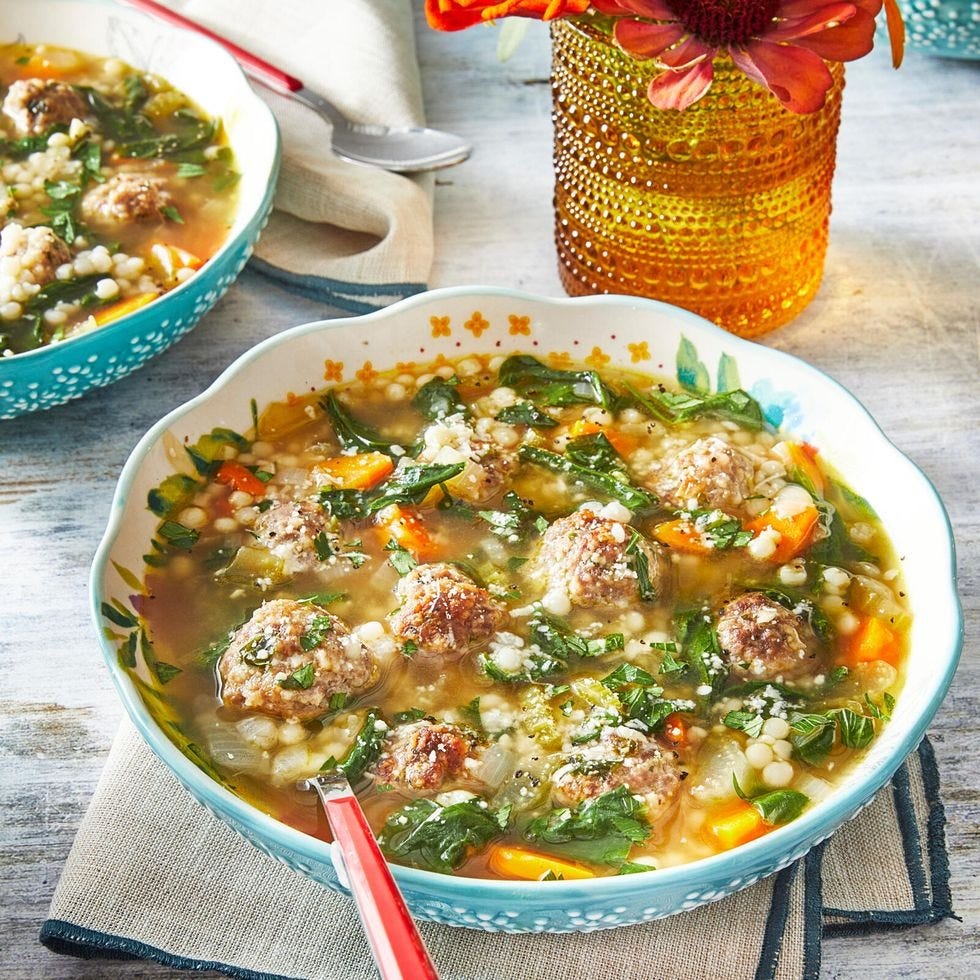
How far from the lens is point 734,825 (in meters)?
2.30

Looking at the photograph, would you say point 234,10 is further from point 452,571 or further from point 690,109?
point 452,571

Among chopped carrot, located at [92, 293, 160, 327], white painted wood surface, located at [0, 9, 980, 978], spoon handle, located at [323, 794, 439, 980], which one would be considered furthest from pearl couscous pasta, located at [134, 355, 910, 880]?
chopped carrot, located at [92, 293, 160, 327]

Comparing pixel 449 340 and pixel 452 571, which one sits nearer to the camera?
pixel 452 571

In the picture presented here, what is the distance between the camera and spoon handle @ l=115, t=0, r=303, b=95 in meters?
4.34

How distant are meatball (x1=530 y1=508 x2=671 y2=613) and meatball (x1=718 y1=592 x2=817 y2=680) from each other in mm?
191

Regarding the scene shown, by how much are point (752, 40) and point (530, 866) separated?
180 centimetres

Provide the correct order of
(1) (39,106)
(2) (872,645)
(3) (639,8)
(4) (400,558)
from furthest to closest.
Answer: (1) (39,106)
(3) (639,8)
(4) (400,558)
(2) (872,645)

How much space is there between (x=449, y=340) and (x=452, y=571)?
74cm

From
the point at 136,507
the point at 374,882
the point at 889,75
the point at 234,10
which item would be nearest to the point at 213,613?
the point at 136,507

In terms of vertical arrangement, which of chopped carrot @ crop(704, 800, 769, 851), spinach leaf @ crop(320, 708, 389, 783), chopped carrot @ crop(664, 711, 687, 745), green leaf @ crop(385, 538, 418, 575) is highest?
green leaf @ crop(385, 538, 418, 575)

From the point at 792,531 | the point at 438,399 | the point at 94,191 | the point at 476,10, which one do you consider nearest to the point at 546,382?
the point at 438,399

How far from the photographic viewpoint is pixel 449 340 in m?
3.22

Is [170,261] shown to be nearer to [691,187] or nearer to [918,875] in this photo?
[691,187]

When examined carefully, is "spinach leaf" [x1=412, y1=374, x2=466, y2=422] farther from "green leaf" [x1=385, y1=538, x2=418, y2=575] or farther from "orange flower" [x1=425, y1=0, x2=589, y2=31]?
"orange flower" [x1=425, y1=0, x2=589, y2=31]
